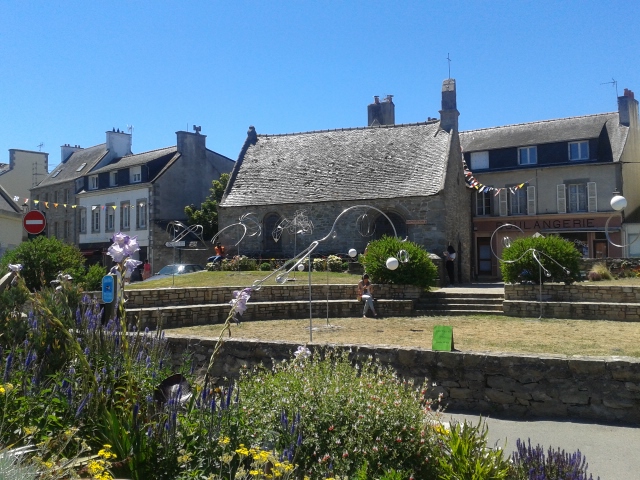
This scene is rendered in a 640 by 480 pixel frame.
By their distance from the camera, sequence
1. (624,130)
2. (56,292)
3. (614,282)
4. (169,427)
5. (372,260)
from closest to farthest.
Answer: (169,427) → (56,292) → (372,260) → (614,282) → (624,130)

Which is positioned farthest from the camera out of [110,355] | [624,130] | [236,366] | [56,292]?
[624,130]

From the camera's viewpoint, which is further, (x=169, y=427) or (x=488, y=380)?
(x=488, y=380)

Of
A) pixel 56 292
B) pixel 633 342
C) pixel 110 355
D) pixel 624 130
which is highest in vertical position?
pixel 624 130

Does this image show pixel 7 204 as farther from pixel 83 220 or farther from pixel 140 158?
pixel 83 220

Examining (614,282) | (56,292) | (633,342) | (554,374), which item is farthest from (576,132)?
(56,292)

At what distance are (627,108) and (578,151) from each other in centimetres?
337

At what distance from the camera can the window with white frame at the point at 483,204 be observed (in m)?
31.7

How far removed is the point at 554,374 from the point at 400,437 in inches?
118

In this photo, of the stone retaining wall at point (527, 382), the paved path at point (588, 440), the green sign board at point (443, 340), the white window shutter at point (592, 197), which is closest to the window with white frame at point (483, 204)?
the white window shutter at point (592, 197)

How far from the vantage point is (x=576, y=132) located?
30.1 meters

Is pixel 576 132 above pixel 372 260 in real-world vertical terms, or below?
above

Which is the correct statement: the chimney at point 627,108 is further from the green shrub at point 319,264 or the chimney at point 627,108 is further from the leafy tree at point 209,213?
the leafy tree at point 209,213

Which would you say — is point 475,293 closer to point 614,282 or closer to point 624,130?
point 614,282

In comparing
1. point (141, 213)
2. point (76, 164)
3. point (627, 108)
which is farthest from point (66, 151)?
point (627, 108)
